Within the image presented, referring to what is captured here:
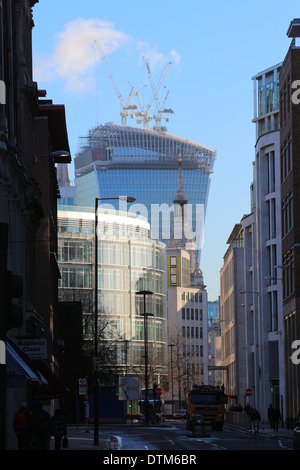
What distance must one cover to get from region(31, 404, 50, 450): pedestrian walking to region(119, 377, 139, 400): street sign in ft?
173

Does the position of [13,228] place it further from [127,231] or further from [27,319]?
[127,231]

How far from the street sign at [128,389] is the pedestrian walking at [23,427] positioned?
5510cm

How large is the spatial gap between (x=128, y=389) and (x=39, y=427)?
5537 cm

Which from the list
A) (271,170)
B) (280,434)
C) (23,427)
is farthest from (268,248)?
(23,427)

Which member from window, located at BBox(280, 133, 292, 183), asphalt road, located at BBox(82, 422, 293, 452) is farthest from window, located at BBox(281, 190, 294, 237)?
asphalt road, located at BBox(82, 422, 293, 452)

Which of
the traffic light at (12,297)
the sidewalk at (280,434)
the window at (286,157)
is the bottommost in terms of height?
the sidewalk at (280,434)

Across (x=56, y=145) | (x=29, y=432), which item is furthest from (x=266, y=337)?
(x=29, y=432)

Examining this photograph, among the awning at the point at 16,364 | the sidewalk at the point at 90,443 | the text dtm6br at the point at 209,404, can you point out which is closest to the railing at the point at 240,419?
the text dtm6br at the point at 209,404

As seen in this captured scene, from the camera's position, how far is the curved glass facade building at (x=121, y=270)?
162 m

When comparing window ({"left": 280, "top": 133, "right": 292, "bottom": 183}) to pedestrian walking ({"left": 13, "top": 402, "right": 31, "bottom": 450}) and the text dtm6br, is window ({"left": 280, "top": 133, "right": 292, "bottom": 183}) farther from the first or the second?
pedestrian walking ({"left": 13, "top": 402, "right": 31, "bottom": 450})

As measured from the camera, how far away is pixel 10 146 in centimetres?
3412

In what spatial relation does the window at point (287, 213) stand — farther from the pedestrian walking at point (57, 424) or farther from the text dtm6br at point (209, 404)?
the pedestrian walking at point (57, 424)

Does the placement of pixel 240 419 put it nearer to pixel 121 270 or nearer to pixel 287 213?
pixel 287 213
